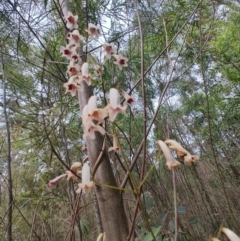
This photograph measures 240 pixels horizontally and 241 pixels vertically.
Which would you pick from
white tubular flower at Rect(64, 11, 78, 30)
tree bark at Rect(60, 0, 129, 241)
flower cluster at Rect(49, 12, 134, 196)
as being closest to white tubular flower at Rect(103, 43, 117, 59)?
flower cluster at Rect(49, 12, 134, 196)

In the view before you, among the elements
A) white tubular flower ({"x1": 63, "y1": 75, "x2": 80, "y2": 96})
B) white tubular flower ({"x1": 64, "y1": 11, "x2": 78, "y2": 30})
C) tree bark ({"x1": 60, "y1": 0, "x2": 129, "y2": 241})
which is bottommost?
tree bark ({"x1": 60, "y1": 0, "x2": 129, "y2": 241})

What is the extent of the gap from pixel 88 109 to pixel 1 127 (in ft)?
6.22

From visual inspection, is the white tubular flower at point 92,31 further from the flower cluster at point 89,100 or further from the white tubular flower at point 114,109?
the white tubular flower at point 114,109

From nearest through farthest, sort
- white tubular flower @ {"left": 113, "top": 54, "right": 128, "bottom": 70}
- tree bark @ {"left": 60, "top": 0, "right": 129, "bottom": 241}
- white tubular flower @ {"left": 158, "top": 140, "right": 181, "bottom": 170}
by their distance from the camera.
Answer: white tubular flower @ {"left": 158, "top": 140, "right": 181, "bottom": 170} → tree bark @ {"left": 60, "top": 0, "right": 129, "bottom": 241} → white tubular flower @ {"left": 113, "top": 54, "right": 128, "bottom": 70}

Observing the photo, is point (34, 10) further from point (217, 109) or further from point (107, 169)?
point (217, 109)

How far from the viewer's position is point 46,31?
1.49 meters

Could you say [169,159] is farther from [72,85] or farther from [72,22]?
[72,22]

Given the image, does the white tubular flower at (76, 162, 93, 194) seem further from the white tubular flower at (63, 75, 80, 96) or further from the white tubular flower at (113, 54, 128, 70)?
the white tubular flower at (113, 54, 128, 70)

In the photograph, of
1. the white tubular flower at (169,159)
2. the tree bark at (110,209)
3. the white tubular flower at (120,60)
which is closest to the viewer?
the white tubular flower at (169,159)

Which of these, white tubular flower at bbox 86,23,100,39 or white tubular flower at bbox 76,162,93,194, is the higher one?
white tubular flower at bbox 86,23,100,39

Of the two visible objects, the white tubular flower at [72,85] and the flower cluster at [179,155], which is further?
the white tubular flower at [72,85]

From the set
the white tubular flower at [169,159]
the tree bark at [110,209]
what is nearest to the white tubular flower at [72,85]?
the tree bark at [110,209]

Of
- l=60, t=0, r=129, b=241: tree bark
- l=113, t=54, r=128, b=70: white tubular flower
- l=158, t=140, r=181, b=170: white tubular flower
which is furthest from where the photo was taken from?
l=113, t=54, r=128, b=70: white tubular flower

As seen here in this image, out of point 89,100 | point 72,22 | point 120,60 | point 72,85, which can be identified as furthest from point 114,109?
point 72,22
